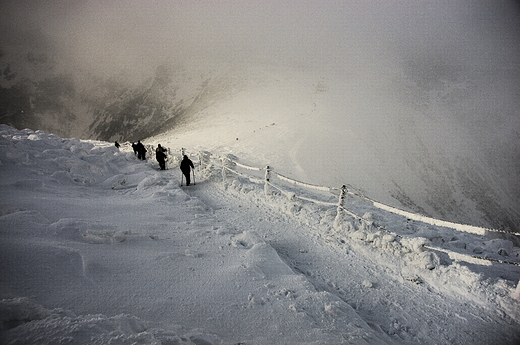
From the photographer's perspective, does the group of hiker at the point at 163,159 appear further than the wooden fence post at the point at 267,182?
Yes

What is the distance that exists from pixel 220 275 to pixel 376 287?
10.3 ft

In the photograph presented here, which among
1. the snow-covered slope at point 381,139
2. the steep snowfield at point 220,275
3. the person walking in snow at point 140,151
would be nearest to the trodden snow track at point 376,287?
the steep snowfield at point 220,275

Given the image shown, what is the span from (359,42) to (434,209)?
50614mm

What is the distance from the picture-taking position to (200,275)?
12.1ft

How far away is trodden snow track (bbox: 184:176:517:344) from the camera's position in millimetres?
3627

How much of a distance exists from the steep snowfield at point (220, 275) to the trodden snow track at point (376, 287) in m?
0.02

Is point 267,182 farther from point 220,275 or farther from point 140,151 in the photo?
point 140,151

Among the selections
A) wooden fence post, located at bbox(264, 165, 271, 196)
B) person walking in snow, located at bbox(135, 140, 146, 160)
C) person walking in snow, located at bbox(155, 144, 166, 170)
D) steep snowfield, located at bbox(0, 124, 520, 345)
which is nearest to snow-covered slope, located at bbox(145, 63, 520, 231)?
person walking in snow, located at bbox(135, 140, 146, 160)

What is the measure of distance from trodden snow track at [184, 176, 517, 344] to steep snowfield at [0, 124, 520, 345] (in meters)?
0.02

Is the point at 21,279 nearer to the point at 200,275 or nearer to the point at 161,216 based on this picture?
the point at 200,275

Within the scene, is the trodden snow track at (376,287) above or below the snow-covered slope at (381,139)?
below

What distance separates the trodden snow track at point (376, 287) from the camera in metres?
3.63

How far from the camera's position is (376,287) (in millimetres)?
4562

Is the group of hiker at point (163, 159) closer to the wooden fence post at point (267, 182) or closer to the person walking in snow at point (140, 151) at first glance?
the person walking in snow at point (140, 151)
